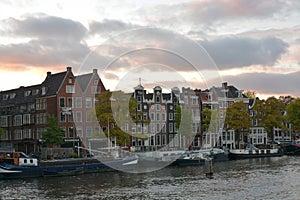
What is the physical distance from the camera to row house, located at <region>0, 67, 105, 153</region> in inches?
3376

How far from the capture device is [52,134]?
7888 centimetres

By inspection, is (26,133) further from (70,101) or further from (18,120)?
(70,101)

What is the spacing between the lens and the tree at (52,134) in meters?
78.9

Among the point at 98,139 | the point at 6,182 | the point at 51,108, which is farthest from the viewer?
the point at 51,108

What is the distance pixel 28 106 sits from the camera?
91375mm

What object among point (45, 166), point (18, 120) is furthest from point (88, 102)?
point (45, 166)

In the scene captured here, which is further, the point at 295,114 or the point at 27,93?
the point at 295,114

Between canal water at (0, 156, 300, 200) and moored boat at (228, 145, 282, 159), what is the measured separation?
86.6 ft

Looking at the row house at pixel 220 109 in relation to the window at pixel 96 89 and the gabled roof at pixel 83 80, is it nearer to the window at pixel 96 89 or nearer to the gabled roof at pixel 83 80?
the window at pixel 96 89

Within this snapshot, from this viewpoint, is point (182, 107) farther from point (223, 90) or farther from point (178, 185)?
point (178, 185)

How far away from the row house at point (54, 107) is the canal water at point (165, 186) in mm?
21662

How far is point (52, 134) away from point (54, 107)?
325 inches

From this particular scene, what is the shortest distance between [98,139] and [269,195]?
4234 centimetres

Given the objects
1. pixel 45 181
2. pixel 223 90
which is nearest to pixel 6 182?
pixel 45 181
